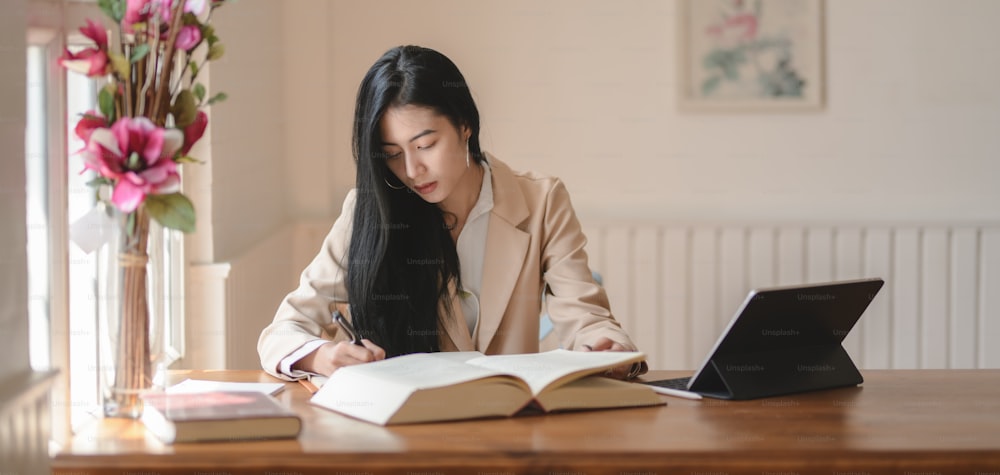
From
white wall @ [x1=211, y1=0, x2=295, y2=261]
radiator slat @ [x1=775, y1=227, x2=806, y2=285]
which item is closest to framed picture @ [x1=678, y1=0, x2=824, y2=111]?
radiator slat @ [x1=775, y1=227, x2=806, y2=285]

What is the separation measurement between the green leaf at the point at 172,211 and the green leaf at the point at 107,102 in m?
0.13

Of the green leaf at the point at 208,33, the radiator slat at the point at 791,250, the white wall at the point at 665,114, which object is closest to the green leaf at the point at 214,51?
Result: the green leaf at the point at 208,33

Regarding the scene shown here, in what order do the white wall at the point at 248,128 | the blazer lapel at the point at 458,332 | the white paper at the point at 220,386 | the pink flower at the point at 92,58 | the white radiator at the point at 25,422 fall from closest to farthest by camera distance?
the white radiator at the point at 25,422 < the pink flower at the point at 92,58 < the white paper at the point at 220,386 < the blazer lapel at the point at 458,332 < the white wall at the point at 248,128

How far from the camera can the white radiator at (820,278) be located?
427 centimetres

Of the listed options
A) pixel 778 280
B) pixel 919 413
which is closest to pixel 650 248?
pixel 778 280

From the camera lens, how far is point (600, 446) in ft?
4.86

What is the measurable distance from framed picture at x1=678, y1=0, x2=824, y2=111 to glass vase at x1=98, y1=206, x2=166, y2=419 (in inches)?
120

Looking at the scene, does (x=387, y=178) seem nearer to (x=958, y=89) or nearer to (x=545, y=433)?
(x=545, y=433)

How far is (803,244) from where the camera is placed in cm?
429

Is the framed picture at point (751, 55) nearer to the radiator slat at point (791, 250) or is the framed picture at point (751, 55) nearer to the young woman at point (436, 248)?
the radiator slat at point (791, 250)

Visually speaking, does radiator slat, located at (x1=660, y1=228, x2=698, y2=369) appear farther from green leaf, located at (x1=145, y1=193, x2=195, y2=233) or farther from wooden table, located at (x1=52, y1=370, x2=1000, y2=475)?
green leaf, located at (x1=145, y1=193, x2=195, y2=233)

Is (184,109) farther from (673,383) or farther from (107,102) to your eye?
(673,383)

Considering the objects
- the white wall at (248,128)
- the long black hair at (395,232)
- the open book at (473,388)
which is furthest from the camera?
the white wall at (248,128)

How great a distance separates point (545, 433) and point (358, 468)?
271mm
